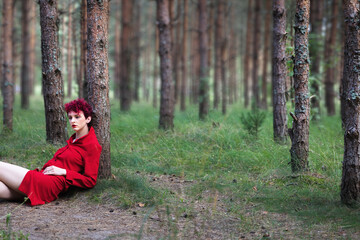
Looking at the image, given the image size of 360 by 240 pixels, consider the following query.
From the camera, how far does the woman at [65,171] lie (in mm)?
4895

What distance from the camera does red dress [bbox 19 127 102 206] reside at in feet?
16.4

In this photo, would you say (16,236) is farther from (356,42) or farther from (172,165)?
(356,42)

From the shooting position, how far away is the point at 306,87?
230 inches

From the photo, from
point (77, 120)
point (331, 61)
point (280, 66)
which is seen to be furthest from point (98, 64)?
point (331, 61)

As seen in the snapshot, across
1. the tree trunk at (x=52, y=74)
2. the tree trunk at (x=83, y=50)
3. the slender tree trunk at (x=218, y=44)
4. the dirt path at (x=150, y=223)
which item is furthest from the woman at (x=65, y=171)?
the slender tree trunk at (x=218, y=44)

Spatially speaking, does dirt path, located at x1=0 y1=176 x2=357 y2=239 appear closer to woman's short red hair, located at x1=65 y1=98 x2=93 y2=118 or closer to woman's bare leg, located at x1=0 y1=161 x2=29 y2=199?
woman's bare leg, located at x1=0 y1=161 x2=29 y2=199

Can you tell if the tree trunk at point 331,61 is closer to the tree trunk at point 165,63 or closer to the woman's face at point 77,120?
the tree trunk at point 165,63

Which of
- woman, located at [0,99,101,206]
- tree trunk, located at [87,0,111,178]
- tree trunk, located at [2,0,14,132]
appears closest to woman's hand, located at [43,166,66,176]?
woman, located at [0,99,101,206]

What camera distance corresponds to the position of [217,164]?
23.0 feet

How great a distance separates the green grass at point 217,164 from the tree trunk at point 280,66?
41cm

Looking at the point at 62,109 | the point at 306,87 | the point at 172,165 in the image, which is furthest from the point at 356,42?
the point at 62,109

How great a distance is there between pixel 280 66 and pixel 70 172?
489cm

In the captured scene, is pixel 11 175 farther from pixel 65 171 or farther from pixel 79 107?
pixel 79 107

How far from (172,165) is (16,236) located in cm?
361
